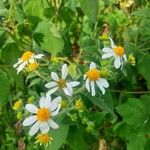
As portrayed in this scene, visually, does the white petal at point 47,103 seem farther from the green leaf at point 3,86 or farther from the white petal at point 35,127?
the green leaf at point 3,86

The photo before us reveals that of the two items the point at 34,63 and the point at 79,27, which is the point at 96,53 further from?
the point at 79,27

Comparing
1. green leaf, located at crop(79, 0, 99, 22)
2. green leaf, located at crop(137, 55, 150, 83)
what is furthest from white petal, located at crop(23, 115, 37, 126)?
green leaf, located at crop(137, 55, 150, 83)

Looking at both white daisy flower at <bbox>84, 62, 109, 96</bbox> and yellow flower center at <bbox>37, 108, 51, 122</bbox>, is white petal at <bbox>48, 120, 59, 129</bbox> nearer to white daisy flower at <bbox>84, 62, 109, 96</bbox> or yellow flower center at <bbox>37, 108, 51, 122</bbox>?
yellow flower center at <bbox>37, 108, 51, 122</bbox>

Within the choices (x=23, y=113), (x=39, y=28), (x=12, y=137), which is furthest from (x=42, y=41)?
(x=12, y=137)

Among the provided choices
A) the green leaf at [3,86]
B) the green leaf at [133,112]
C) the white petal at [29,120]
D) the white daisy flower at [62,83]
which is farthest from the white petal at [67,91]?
the green leaf at [133,112]

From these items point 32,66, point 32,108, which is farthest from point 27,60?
point 32,108

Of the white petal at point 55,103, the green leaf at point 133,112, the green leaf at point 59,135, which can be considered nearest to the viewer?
the white petal at point 55,103
